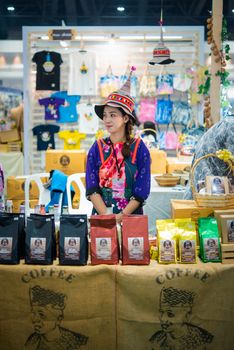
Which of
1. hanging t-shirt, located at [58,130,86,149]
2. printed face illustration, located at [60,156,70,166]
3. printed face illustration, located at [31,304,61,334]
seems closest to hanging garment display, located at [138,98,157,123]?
hanging t-shirt, located at [58,130,86,149]

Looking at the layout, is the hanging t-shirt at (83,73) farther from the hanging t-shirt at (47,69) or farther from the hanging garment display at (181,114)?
the hanging garment display at (181,114)

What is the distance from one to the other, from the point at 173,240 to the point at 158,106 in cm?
582

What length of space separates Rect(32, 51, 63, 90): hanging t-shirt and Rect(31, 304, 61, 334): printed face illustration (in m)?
6.04

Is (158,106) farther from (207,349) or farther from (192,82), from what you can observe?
(207,349)

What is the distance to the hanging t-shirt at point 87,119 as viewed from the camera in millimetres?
8594

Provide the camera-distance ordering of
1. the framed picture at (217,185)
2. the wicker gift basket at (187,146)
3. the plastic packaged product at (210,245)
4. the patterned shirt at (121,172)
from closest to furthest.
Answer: the plastic packaged product at (210,245)
the framed picture at (217,185)
the patterned shirt at (121,172)
the wicker gift basket at (187,146)

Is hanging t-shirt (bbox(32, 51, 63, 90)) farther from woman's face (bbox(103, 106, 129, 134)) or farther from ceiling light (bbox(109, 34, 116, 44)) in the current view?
woman's face (bbox(103, 106, 129, 134))

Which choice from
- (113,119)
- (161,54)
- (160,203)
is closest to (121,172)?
(113,119)

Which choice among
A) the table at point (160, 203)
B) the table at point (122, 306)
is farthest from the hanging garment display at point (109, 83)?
Result: the table at point (122, 306)

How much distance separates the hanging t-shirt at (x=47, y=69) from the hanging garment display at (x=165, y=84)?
Result: 1631 mm

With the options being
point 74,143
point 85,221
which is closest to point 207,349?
point 85,221

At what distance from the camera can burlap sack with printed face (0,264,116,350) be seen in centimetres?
287

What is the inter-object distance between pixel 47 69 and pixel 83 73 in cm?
57

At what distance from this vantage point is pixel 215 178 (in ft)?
11.5
